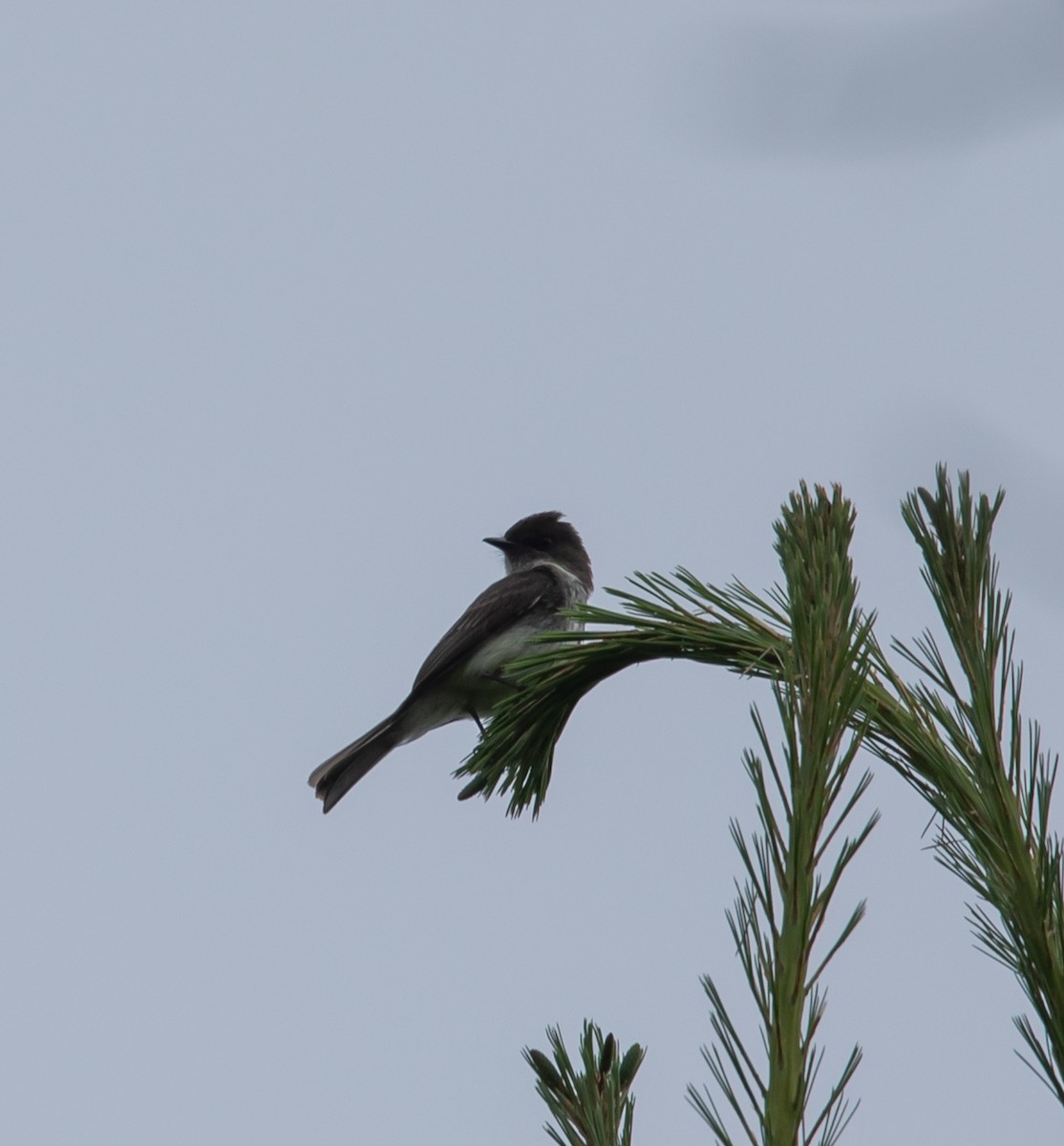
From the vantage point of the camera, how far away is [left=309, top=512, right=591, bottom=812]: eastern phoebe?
6.87m

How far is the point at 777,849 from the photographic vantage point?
6.06ft

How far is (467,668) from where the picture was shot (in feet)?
23.6

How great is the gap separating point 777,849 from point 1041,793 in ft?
1.55

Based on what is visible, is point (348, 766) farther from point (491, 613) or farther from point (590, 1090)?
point (590, 1090)

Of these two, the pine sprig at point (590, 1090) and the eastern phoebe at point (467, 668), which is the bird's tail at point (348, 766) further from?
the pine sprig at point (590, 1090)

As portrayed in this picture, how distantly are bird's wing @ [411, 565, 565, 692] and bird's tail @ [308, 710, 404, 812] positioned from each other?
11.0 inches

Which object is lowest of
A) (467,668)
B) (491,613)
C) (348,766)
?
(348,766)

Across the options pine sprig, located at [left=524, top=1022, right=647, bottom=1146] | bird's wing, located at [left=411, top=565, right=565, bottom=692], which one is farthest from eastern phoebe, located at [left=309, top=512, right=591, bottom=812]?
pine sprig, located at [left=524, top=1022, right=647, bottom=1146]

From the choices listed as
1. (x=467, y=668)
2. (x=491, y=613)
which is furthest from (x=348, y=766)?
(x=491, y=613)

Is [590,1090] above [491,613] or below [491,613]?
below

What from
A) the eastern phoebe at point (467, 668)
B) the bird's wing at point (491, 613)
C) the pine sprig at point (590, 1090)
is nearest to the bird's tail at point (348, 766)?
the eastern phoebe at point (467, 668)

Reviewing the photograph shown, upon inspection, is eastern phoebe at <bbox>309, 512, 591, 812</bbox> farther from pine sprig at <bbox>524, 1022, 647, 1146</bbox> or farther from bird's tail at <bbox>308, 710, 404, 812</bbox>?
pine sprig at <bbox>524, 1022, 647, 1146</bbox>

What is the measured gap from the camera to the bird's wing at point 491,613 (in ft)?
23.5

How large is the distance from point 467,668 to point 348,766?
Answer: 763 mm
